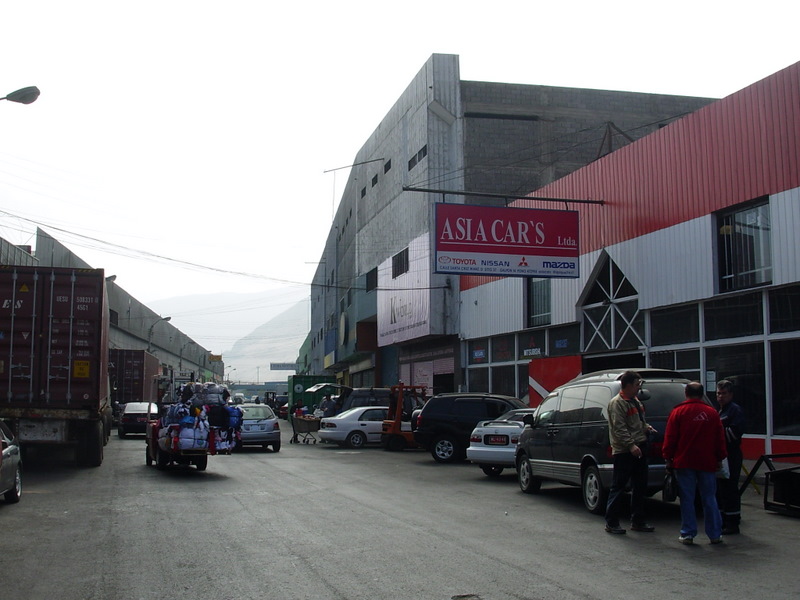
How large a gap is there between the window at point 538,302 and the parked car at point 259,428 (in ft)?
28.7

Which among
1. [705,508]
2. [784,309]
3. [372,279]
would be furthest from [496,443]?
[372,279]

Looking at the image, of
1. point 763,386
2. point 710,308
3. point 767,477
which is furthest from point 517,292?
point 767,477

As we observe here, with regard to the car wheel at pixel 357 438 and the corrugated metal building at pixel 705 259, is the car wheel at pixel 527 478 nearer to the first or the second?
the corrugated metal building at pixel 705 259

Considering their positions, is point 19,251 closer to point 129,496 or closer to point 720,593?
point 129,496

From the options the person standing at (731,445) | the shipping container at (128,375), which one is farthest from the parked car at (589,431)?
the shipping container at (128,375)

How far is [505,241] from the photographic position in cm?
2072

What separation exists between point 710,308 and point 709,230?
67.8 inches

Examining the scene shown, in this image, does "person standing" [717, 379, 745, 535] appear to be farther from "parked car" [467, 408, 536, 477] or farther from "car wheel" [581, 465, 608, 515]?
"parked car" [467, 408, 536, 477]

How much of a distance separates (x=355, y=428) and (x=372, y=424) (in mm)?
561

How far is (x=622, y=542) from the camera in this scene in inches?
348

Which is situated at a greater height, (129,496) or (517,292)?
(517,292)

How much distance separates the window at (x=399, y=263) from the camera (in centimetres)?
3803

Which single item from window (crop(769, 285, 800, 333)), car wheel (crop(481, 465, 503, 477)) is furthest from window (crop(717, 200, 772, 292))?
car wheel (crop(481, 465, 503, 477))

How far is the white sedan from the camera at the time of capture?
2583cm
